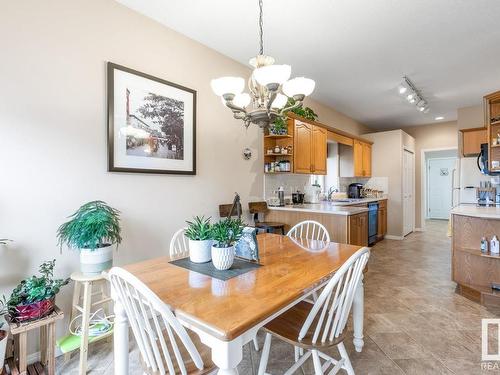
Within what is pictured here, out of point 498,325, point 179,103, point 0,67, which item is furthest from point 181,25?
point 498,325

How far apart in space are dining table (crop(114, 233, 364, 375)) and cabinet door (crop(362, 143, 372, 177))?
4359mm

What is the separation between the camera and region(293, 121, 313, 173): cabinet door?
3771 mm

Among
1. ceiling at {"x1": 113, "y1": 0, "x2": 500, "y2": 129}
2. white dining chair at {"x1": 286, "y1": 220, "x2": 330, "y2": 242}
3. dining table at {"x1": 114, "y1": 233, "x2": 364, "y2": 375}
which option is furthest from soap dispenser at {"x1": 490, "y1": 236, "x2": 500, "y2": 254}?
ceiling at {"x1": 113, "y1": 0, "x2": 500, "y2": 129}

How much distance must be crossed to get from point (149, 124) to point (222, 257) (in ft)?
5.09

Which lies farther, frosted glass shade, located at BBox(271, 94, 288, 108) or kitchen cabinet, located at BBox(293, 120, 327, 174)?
kitchen cabinet, located at BBox(293, 120, 327, 174)

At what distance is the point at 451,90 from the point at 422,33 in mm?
2176

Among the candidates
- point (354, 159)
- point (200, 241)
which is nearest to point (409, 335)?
point (200, 241)

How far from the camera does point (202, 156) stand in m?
2.89

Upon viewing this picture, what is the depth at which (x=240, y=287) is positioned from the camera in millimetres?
1238

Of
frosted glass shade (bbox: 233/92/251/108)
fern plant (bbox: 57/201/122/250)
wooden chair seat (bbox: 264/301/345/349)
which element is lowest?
wooden chair seat (bbox: 264/301/345/349)

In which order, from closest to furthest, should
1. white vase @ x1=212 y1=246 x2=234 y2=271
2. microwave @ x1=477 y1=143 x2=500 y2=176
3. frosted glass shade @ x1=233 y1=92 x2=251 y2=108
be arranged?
white vase @ x1=212 y1=246 x2=234 y2=271, frosted glass shade @ x1=233 y1=92 x2=251 y2=108, microwave @ x1=477 y1=143 x2=500 y2=176

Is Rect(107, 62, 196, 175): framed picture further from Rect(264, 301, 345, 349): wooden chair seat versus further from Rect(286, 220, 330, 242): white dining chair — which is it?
Rect(264, 301, 345, 349): wooden chair seat

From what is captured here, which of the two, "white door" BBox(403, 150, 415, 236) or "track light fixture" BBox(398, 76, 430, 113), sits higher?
"track light fixture" BBox(398, 76, 430, 113)

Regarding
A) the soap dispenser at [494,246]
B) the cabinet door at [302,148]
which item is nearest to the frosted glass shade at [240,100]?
the cabinet door at [302,148]
